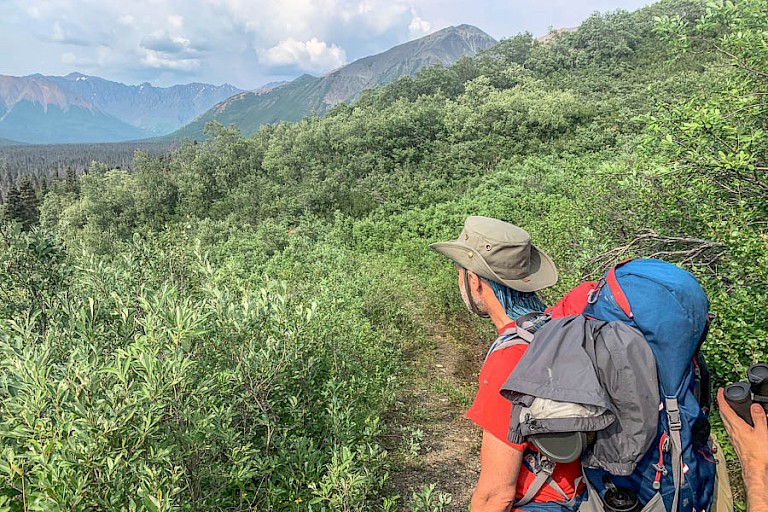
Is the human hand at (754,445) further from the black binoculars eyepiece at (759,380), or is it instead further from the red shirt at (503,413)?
the red shirt at (503,413)

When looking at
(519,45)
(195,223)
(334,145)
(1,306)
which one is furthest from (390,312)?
(519,45)

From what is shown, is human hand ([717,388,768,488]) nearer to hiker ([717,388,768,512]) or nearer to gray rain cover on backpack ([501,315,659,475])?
hiker ([717,388,768,512])

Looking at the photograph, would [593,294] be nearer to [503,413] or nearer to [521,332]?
[521,332]

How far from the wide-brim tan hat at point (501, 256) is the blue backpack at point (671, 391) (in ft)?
1.74

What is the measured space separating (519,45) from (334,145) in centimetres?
2939

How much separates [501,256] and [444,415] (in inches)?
199

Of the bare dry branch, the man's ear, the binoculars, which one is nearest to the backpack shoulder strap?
the man's ear

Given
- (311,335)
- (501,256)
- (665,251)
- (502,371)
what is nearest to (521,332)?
(502,371)

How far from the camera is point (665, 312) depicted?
1.58 metres

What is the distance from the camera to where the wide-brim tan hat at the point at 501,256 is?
7.03ft

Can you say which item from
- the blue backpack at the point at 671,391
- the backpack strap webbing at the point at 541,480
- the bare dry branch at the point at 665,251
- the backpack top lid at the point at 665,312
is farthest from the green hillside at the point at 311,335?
the backpack top lid at the point at 665,312

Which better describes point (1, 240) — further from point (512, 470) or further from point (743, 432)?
point (743, 432)

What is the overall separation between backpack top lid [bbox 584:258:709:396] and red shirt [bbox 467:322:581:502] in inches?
15.8

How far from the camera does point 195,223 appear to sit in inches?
806
